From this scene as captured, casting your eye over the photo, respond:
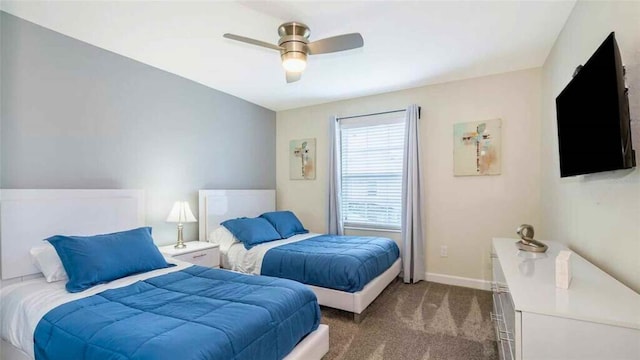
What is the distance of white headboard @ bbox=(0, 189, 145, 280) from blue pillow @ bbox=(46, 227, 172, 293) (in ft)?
0.77

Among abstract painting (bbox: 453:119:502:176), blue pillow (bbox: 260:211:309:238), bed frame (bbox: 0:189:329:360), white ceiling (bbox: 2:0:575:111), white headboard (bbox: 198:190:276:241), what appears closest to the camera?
bed frame (bbox: 0:189:329:360)

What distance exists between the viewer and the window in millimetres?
4102

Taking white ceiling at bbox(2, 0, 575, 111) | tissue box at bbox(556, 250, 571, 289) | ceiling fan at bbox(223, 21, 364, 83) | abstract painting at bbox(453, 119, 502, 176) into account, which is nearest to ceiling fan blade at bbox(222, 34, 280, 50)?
ceiling fan at bbox(223, 21, 364, 83)

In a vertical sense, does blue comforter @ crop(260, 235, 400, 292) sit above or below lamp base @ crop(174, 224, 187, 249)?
below

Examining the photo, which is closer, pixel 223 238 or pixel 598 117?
pixel 598 117

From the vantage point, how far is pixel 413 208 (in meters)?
3.78

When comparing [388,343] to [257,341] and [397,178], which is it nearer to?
[257,341]

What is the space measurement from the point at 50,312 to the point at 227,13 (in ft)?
7.22

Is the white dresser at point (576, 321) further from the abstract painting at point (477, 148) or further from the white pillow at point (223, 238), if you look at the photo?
the white pillow at point (223, 238)

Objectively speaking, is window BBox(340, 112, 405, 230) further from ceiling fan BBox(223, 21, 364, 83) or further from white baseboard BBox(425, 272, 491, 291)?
ceiling fan BBox(223, 21, 364, 83)

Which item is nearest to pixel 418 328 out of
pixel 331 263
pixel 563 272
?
pixel 331 263

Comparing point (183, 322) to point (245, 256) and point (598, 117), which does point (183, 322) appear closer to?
point (245, 256)

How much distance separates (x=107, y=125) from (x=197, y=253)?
4.93 ft

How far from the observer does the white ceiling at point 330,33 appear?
2186 millimetres
